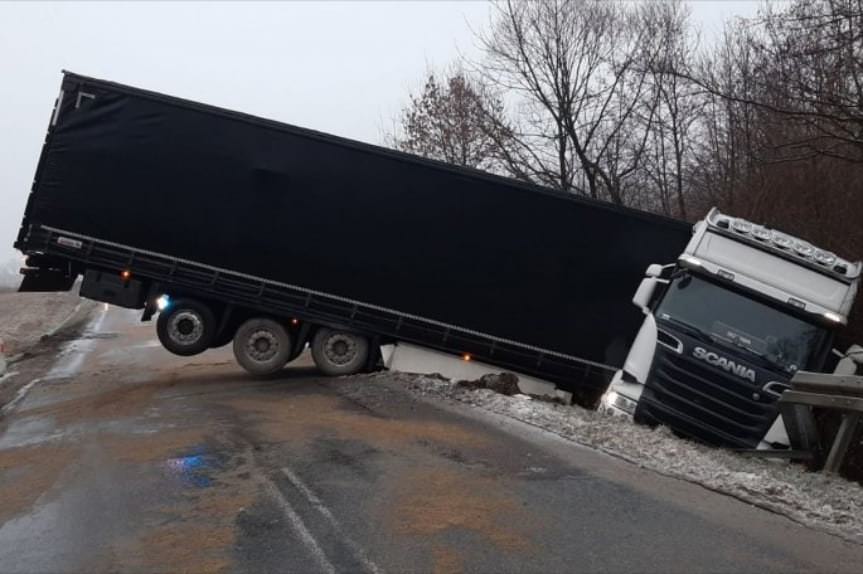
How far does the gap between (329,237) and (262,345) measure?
83.5 inches

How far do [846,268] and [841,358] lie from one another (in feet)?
3.67

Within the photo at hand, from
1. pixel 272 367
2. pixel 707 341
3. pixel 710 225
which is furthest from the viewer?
pixel 272 367

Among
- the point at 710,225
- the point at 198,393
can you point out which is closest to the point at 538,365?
the point at 710,225

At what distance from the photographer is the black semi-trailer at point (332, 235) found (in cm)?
1171

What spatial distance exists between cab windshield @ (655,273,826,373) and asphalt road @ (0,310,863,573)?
8.37 feet

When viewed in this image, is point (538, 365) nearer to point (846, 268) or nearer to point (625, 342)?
point (625, 342)

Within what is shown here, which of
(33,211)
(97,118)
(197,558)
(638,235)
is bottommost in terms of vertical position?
(197,558)

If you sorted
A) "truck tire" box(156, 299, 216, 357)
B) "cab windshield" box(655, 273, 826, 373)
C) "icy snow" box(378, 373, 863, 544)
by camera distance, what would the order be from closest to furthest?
"icy snow" box(378, 373, 863, 544), "cab windshield" box(655, 273, 826, 373), "truck tire" box(156, 299, 216, 357)

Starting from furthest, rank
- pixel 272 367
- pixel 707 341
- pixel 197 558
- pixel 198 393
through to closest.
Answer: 1. pixel 272 367
2. pixel 198 393
3. pixel 707 341
4. pixel 197 558

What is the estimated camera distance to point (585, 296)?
1194cm

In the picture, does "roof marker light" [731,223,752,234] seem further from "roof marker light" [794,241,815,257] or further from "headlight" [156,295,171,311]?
"headlight" [156,295,171,311]

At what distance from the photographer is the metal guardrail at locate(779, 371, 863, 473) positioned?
7.40 meters

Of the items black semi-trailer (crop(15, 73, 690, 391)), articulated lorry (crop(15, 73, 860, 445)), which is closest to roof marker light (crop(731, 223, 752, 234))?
articulated lorry (crop(15, 73, 860, 445))

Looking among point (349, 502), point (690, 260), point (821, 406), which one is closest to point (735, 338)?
point (690, 260)
